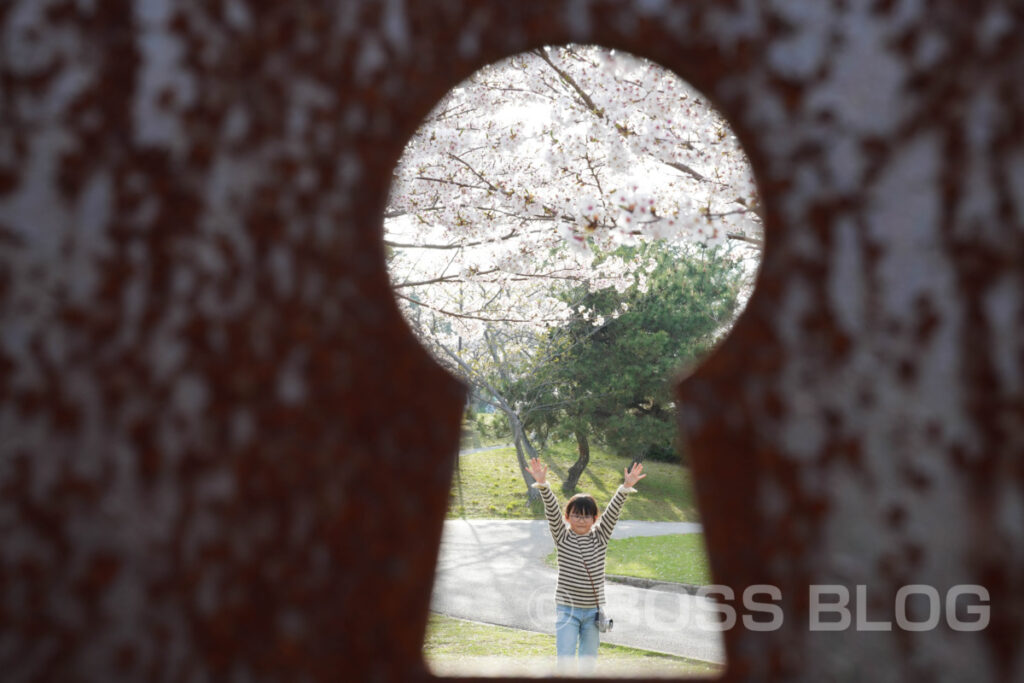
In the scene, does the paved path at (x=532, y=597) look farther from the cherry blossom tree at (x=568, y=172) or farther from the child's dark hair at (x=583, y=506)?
the cherry blossom tree at (x=568, y=172)

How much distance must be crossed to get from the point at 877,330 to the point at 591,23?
0.76 ft

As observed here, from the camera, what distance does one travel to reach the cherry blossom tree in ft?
15.0

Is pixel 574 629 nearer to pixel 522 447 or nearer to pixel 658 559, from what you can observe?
pixel 658 559

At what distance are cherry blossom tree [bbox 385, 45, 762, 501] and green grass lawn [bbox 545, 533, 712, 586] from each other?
209 inches

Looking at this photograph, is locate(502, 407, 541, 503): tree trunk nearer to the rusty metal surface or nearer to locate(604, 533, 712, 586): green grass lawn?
locate(604, 533, 712, 586): green grass lawn

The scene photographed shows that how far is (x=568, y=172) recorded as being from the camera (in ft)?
21.6

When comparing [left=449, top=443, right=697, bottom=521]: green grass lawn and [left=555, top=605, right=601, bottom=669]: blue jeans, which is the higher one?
[left=555, top=605, right=601, bottom=669]: blue jeans

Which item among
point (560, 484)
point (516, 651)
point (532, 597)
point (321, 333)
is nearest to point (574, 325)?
point (560, 484)

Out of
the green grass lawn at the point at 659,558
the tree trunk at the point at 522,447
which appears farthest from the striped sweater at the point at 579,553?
the tree trunk at the point at 522,447

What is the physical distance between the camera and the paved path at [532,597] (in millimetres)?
8742

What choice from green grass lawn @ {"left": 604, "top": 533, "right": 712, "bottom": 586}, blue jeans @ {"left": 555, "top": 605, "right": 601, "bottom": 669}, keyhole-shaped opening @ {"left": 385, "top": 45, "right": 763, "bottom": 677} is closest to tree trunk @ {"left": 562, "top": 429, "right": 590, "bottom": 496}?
keyhole-shaped opening @ {"left": 385, "top": 45, "right": 763, "bottom": 677}

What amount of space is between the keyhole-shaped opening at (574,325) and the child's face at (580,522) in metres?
0.01

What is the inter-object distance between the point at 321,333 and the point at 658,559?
13.4 meters

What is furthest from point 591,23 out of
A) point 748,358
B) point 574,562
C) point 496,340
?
point 496,340
